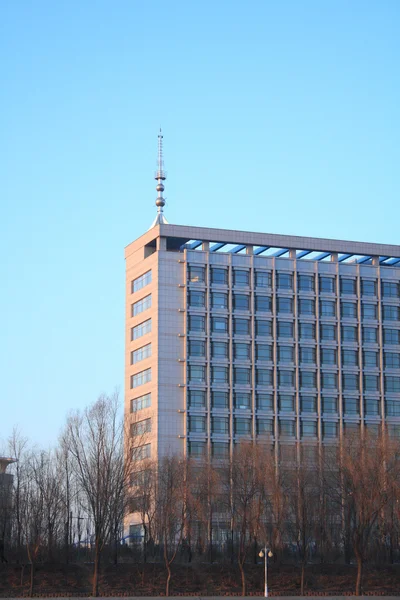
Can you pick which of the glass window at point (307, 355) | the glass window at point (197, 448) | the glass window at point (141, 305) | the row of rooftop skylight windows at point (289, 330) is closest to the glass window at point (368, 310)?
the row of rooftop skylight windows at point (289, 330)

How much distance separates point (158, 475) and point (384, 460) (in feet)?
54.0

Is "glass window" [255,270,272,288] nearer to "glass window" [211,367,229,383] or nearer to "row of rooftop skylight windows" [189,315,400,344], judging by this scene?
"row of rooftop skylight windows" [189,315,400,344]

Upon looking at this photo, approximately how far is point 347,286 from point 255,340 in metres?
10.8

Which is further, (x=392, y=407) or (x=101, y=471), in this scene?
(x=392, y=407)

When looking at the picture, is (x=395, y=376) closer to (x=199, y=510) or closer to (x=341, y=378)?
(x=341, y=378)

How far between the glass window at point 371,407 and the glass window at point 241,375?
11.7m

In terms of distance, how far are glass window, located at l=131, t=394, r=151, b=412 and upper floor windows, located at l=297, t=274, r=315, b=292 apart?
17.3 m

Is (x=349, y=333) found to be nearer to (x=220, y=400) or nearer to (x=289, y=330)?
(x=289, y=330)

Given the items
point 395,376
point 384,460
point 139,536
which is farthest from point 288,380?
point 384,460

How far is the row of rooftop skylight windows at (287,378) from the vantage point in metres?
90.2

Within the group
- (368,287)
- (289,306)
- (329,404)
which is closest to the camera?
(289,306)

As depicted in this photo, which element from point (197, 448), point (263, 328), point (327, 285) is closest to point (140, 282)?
point (263, 328)

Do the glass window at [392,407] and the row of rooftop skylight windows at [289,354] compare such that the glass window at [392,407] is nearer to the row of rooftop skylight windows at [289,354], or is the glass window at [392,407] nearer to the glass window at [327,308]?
the row of rooftop skylight windows at [289,354]

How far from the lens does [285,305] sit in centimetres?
9344
